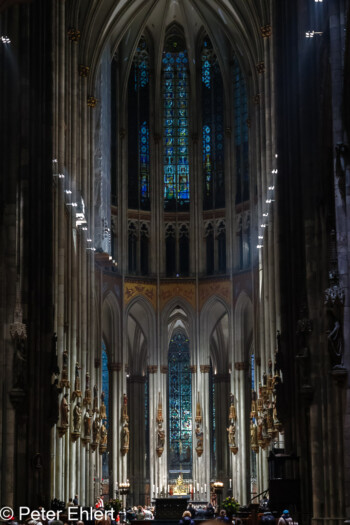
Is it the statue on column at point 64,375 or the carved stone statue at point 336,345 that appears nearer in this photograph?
the carved stone statue at point 336,345

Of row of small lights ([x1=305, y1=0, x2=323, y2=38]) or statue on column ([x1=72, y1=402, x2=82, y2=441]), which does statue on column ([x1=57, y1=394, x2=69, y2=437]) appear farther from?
row of small lights ([x1=305, y1=0, x2=323, y2=38])

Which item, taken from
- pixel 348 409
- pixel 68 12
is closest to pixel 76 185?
pixel 68 12

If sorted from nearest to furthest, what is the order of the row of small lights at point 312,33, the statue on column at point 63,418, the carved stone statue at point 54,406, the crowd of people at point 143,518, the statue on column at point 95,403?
the crowd of people at point 143,518 < the row of small lights at point 312,33 < the carved stone statue at point 54,406 < the statue on column at point 63,418 < the statue on column at point 95,403

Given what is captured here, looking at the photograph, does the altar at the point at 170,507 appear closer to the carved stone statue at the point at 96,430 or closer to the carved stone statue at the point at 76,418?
the carved stone statue at the point at 76,418

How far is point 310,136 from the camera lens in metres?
27.3

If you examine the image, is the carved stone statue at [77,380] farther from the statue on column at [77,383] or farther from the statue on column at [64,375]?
the statue on column at [64,375]

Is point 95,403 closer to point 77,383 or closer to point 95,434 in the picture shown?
point 95,434

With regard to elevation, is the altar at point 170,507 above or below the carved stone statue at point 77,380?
below

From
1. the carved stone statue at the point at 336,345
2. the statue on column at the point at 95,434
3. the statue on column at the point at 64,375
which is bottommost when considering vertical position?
the statue on column at the point at 95,434

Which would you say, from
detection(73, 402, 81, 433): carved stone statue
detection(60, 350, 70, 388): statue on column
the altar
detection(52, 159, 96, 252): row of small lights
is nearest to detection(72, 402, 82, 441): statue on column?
detection(73, 402, 81, 433): carved stone statue

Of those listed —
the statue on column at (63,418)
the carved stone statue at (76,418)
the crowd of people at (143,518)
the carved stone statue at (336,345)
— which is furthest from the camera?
the carved stone statue at (76,418)

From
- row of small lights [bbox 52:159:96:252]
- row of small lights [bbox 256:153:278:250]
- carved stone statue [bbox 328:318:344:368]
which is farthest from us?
row of small lights [bbox 256:153:278:250]

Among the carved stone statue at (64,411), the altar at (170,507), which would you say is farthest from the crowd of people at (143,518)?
the carved stone statue at (64,411)

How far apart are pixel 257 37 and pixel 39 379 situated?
940 inches
